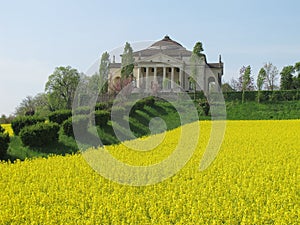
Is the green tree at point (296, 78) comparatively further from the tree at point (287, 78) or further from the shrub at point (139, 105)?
the shrub at point (139, 105)

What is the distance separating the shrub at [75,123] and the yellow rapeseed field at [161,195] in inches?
306

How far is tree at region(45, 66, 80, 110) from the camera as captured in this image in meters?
56.9

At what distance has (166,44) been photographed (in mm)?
67625

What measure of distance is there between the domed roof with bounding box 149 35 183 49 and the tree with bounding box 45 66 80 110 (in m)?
13.9

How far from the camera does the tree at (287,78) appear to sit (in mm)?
55247

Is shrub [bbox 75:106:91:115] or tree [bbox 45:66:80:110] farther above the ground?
tree [bbox 45:66:80:110]

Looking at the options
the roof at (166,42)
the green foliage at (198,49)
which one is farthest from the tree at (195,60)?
the roof at (166,42)

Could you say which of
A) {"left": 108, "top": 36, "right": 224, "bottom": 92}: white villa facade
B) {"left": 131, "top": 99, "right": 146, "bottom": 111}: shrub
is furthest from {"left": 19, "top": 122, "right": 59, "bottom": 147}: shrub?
{"left": 108, "top": 36, "right": 224, "bottom": 92}: white villa facade

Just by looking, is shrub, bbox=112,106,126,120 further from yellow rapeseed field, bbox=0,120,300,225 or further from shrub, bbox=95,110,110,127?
yellow rapeseed field, bbox=0,120,300,225

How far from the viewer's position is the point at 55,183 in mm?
8656

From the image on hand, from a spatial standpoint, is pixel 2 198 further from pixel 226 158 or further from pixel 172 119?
pixel 172 119

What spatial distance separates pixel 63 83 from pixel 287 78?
3087cm

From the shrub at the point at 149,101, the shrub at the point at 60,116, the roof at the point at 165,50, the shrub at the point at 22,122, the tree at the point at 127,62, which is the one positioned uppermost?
the roof at the point at 165,50

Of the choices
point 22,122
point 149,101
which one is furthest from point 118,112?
point 149,101
